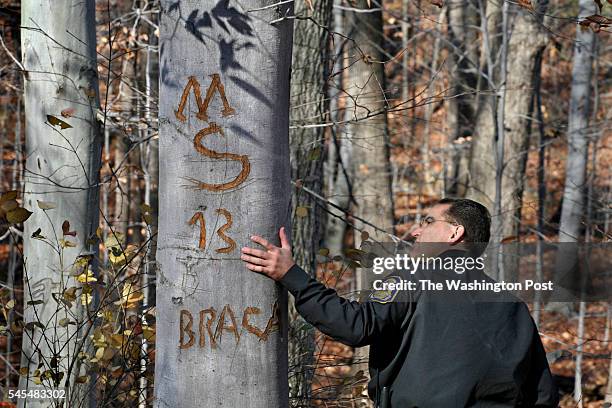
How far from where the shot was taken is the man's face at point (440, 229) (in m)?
3.36

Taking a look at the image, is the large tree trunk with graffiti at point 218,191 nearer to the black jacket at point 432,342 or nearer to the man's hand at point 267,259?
the man's hand at point 267,259

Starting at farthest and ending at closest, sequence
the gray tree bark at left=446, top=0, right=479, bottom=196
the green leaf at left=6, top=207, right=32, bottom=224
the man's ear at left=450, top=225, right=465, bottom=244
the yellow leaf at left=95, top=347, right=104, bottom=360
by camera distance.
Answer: the gray tree bark at left=446, top=0, right=479, bottom=196, the yellow leaf at left=95, top=347, right=104, bottom=360, the green leaf at left=6, top=207, right=32, bottom=224, the man's ear at left=450, top=225, right=465, bottom=244

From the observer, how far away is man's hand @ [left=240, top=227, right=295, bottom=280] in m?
2.83

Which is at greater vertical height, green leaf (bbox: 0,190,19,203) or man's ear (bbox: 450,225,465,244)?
green leaf (bbox: 0,190,19,203)

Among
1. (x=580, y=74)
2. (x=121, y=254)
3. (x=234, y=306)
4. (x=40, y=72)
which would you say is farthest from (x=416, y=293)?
(x=580, y=74)

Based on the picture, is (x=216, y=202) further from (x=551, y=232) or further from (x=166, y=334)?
(x=551, y=232)

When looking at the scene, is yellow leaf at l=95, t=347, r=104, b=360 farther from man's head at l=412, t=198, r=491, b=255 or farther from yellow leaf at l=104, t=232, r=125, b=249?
man's head at l=412, t=198, r=491, b=255

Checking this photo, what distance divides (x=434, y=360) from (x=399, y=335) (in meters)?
0.18

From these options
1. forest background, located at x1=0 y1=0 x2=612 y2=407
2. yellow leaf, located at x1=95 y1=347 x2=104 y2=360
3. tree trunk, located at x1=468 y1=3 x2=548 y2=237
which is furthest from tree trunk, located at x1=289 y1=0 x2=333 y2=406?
tree trunk, located at x1=468 y1=3 x2=548 y2=237

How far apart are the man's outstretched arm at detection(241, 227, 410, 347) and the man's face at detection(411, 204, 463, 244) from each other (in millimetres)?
378

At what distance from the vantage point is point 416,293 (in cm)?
317

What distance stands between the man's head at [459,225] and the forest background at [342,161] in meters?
0.91

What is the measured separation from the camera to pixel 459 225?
3355mm

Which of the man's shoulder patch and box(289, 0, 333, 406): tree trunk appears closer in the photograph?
the man's shoulder patch
